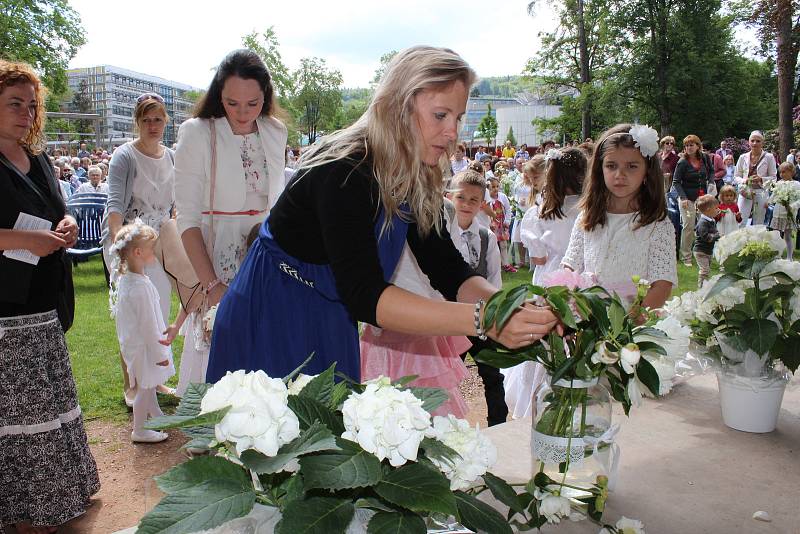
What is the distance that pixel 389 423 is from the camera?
0.86m

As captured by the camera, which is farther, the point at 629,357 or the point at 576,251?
the point at 576,251

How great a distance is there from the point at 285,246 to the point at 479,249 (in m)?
2.39

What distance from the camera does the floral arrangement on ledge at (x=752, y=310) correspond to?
1.89m

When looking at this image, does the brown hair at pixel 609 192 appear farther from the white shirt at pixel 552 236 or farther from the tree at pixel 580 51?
the tree at pixel 580 51

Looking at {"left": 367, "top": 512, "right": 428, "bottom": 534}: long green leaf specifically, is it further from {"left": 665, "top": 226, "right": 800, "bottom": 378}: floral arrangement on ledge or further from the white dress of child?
the white dress of child

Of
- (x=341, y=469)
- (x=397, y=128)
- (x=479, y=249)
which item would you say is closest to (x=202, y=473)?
(x=341, y=469)

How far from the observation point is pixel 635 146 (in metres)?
3.16

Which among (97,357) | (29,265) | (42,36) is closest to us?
(29,265)

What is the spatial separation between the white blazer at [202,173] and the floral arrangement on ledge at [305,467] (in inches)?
89.6

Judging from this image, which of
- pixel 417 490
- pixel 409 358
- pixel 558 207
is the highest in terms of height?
pixel 558 207

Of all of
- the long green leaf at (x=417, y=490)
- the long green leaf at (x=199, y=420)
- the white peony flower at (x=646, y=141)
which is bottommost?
the long green leaf at (x=417, y=490)

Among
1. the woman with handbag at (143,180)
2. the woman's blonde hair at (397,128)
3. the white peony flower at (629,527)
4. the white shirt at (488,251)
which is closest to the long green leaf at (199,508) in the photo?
the white peony flower at (629,527)

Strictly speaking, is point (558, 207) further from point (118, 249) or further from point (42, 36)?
point (42, 36)

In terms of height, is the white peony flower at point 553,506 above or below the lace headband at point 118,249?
below
